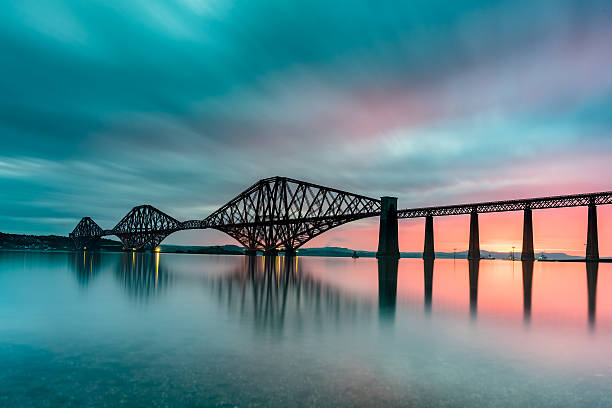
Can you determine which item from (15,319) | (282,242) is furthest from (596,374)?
(282,242)

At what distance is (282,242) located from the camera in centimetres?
13025

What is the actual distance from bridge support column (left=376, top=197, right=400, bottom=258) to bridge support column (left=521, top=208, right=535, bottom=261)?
30507 millimetres

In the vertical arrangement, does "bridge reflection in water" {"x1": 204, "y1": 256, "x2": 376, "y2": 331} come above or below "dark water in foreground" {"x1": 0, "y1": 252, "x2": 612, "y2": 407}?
below

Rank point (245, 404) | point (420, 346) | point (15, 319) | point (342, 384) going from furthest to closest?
point (15, 319) → point (420, 346) → point (342, 384) → point (245, 404)

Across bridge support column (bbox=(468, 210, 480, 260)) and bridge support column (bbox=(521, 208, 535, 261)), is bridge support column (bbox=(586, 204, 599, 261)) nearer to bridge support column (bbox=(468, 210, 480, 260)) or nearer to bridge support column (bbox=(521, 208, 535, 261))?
bridge support column (bbox=(521, 208, 535, 261))

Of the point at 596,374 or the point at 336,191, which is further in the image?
the point at 336,191

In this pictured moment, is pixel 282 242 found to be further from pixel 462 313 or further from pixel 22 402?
pixel 22 402

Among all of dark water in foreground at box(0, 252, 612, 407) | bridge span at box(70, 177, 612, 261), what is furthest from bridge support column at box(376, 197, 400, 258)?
dark water in foreground at box(0, 252, 612, 407)

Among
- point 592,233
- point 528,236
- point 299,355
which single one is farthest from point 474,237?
point 299,355

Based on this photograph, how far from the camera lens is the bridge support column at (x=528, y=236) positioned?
8756 centimetres

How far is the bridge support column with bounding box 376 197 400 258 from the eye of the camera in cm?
10481

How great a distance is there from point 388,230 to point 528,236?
3279cm

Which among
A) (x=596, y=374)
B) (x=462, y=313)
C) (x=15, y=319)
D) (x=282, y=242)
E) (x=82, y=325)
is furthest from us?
(x=282, y=242)

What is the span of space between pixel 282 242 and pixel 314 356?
122509 mm
